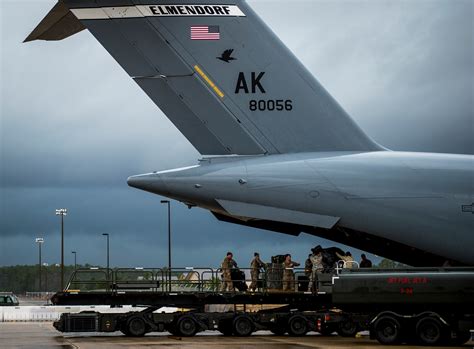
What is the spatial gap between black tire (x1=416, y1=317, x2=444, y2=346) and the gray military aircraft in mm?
2114

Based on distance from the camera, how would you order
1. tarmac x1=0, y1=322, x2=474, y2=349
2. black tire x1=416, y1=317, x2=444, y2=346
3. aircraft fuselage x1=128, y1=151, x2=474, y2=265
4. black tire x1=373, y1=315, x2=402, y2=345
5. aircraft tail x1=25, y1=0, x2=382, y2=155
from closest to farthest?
tarmac x1=0, y1=322, x2=474, y2=349
black tire x1=416, y1=317, x2=444, y2=346
black tire x1=373, y1=315, x2=402, y2=345
aircraft fuselage x1=128, y1=151, x2=474, y2=265
aircraft tail x1=25, y1=0, x2=382, y2=155

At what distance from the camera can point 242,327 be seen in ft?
80.4

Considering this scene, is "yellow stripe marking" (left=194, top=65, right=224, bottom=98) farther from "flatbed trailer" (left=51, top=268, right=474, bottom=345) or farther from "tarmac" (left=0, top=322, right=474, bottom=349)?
"tarmac" (left=0, top=322, right=474, bottom=349)

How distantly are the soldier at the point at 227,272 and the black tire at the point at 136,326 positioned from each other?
89.0 inches

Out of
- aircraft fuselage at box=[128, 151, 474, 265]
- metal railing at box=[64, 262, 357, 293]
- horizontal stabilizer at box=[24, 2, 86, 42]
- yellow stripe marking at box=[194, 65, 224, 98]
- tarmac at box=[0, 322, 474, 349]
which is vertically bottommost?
tarmac at box=[0, 322, 474, 349]

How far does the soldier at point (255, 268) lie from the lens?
24938 millimetres

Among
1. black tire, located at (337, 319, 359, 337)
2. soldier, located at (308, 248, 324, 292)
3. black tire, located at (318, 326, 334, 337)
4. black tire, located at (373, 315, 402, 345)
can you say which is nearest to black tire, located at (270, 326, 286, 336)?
black tire, located at (318, 326, 334, 337)

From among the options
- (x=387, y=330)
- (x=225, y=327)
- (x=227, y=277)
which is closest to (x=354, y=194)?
(x=387, y=330)

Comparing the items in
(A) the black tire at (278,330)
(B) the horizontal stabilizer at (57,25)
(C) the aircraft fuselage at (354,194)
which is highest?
(B) the horizontal stabilizer at (57,25)

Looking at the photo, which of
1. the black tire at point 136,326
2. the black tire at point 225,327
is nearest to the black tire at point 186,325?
the black tire at point 225,327

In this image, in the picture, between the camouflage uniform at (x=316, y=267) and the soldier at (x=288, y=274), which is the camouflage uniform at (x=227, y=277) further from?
the camouflage uniform at (x=316, y=267)

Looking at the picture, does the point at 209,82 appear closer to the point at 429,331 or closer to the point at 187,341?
the point at 187,341

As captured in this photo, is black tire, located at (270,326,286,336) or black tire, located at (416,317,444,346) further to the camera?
black tire, located at (270,326,286,336)

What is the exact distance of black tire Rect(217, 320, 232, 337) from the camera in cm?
2449
